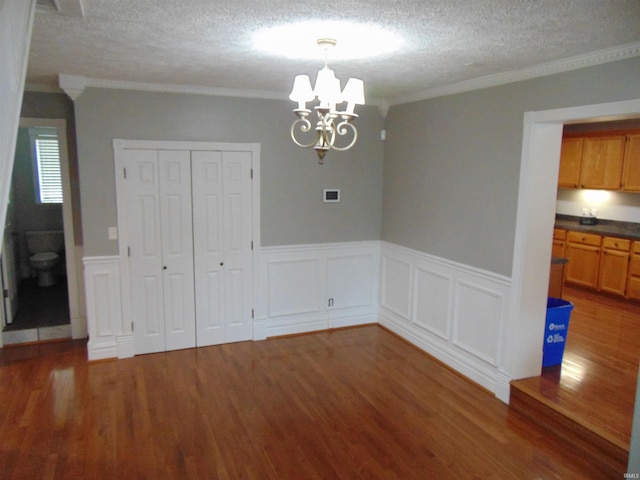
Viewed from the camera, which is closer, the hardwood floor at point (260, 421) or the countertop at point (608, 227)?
the hardwood floor at point (260, 421)

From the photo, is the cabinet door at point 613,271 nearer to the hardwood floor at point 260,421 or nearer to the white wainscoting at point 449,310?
the white wainscoting at point 449,310

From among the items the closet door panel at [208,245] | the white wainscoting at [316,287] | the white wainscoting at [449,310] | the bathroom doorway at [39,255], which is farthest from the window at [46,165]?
the white wainscoting at [449,310]

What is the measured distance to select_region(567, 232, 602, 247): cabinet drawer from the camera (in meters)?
6.22

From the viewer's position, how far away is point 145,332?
14.8 ft

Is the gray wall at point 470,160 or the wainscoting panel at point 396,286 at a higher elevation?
the gray wall at point 470,160

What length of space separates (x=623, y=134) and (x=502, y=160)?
354 cm

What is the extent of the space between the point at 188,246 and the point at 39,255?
2806 mm

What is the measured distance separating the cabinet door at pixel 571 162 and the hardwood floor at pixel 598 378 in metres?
2.19

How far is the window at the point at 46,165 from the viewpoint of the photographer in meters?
6.24

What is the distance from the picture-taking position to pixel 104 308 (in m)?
4.34

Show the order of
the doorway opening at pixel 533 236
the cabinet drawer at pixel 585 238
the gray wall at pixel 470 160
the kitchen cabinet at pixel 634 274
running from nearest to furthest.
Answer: the gray wall at pixel 470 160 < the doorway opening at pixel 533 236 < the kitchen cabinet at pixel 634 274 < the cabinet drawer at pixel 585 238

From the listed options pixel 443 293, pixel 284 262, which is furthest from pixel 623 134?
pixel 284 262

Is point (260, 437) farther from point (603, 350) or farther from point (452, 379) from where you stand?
point (603, 350)

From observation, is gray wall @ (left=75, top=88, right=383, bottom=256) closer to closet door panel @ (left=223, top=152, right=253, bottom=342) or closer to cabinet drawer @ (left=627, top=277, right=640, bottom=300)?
closet door panel @ (left=223, top=152, right=253, bottom=342)
